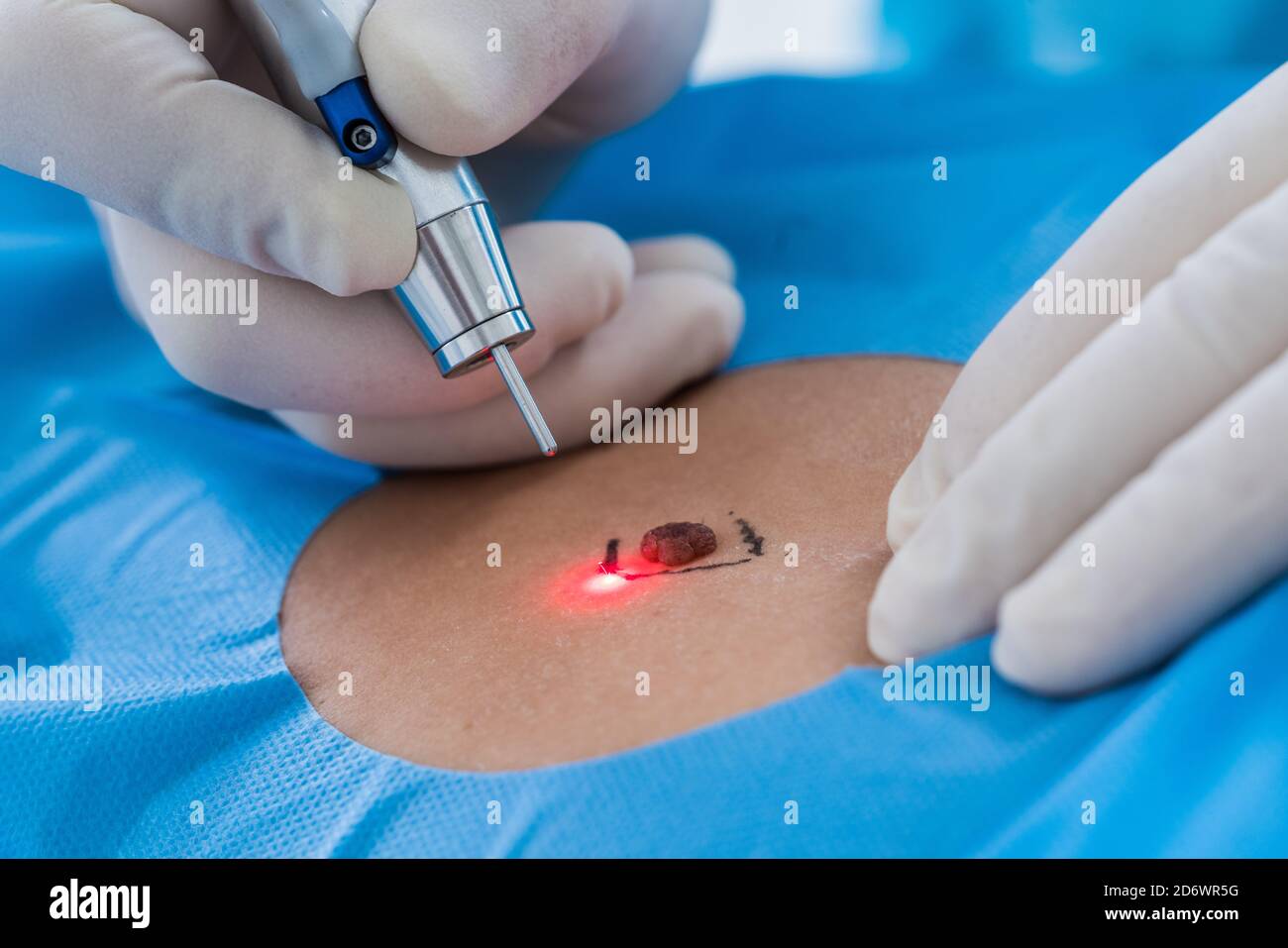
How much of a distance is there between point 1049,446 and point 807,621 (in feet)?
0.66

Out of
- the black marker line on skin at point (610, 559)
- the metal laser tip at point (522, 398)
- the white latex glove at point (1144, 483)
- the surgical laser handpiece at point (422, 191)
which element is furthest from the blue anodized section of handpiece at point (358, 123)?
the white latex glove at point (1144, 483)

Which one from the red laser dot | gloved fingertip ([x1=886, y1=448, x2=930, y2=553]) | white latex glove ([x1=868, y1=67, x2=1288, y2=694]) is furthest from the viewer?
the red laser dot

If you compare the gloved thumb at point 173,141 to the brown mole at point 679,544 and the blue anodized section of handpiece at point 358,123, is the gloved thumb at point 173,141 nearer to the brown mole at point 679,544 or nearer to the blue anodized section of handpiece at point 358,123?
the blue anodized section of handpiece at point 358,123

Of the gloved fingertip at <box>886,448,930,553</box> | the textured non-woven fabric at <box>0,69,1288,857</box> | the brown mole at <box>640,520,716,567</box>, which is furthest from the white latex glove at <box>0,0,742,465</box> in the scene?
the gloved fingertip at <box>886,448,930,553</box>

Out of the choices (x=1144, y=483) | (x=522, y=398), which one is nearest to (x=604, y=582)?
(x=522, y=398)

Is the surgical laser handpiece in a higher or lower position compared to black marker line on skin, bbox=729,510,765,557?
higher

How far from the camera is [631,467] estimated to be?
111cm

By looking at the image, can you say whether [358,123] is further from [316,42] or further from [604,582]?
[604,582]

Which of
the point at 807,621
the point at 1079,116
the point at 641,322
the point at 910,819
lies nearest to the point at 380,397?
the point at 641,322

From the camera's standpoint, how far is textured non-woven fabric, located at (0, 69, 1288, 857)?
0.64 m

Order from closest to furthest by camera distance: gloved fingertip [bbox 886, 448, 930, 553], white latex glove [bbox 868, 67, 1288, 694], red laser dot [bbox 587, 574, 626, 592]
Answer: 1. white latex glove [bbox 868, 67, 1288, 694]
2. gloved fingertip [bbox 886, 448, 930, 553]
3. red laser dot [bbox 587, 574, 626, 592]

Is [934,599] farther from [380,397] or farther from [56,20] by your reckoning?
[56,20]

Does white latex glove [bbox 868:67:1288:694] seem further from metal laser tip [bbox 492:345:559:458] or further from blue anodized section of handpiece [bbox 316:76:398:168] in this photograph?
blue anodized section of handpiece [bbox 316:76:398:168]

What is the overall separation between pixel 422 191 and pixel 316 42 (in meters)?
0.12
